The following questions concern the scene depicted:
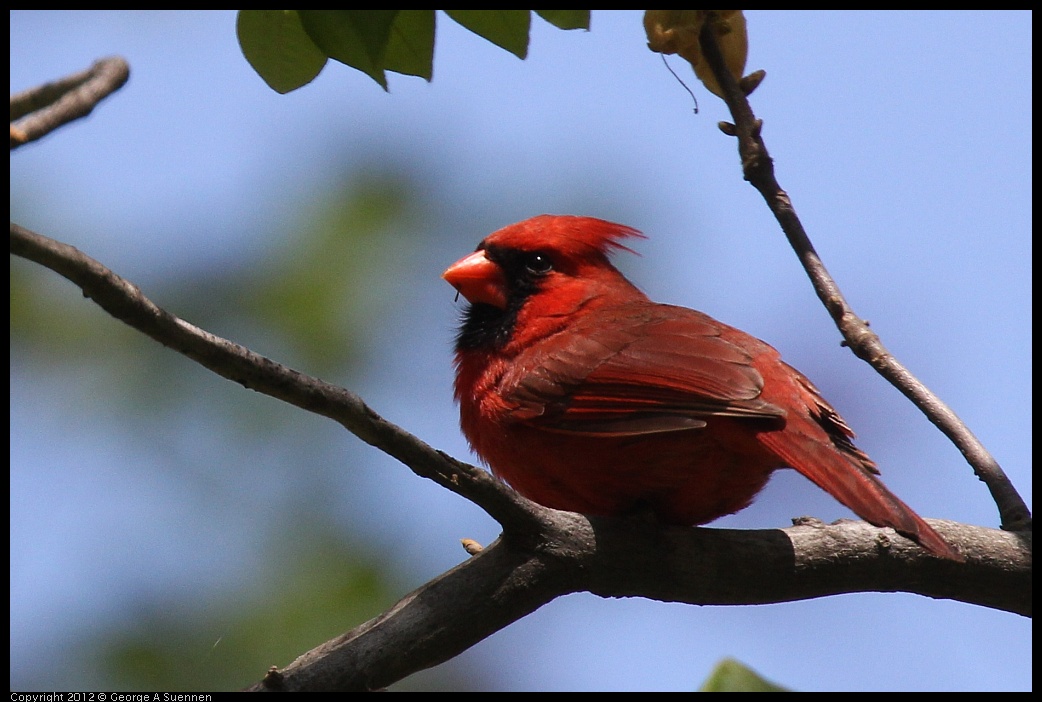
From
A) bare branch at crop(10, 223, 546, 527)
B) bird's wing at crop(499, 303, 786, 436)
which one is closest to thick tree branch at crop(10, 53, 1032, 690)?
bare branch at crop(10, 223, 546, 527)

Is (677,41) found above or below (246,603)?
above

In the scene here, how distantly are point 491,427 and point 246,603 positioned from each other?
1.87 metres

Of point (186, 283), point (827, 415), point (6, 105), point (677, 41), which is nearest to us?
point (6, 105)

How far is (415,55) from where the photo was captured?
6.84 ft

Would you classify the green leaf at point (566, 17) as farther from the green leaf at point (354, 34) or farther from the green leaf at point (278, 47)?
the green leaf at point (278, 47)

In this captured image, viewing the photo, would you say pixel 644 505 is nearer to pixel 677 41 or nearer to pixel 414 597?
pixel 414 597

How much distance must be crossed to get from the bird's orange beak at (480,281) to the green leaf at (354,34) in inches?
53.2

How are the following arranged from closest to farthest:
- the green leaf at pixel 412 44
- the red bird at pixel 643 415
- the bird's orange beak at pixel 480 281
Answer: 1. the green leaf at pixel 412 44
2. the red bird at pixel 643 415
3. the bird's orange beak at pixel 480 281

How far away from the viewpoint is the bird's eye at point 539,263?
3.40 metres

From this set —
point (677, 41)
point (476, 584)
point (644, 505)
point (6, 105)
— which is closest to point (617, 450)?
point (644, 505)

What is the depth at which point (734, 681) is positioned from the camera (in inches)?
55.1

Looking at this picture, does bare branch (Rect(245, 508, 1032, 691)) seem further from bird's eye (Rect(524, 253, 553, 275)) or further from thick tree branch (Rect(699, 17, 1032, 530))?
bird's eye (Rect(524, 253, 553, 275))

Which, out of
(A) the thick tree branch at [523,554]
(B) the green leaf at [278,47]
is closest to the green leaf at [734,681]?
(A) the thick tree branch at [523,554]
